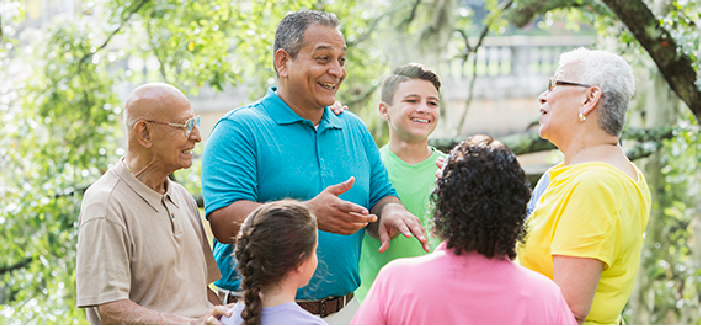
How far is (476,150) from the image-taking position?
1394 millimetres

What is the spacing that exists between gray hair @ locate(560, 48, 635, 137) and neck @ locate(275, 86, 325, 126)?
99 centimetres

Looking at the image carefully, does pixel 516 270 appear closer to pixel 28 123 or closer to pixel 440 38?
pixel 440 38

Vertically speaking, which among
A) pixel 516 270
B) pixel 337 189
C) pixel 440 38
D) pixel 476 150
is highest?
pixel 440 38

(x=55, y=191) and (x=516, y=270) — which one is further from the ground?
(x=516, y=270)

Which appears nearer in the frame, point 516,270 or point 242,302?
point 516,270

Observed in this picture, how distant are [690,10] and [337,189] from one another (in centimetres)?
488

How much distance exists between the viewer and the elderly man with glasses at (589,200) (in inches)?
67.1

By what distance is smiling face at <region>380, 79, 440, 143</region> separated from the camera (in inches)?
112

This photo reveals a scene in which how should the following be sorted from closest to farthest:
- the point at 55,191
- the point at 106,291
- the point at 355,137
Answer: the point at 106,291, the point at 355,137, the point at 55,191

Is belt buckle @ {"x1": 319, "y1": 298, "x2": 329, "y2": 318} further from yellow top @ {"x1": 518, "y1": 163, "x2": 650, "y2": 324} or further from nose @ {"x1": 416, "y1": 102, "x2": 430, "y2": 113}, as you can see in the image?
nose @ {"x1": 416, "y1": 102, "x2": 430, "y2": 113}

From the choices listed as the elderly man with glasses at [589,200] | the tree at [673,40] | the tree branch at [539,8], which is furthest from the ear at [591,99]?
the tree branch at [539,8]

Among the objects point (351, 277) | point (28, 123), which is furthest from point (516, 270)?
point (28, 123)

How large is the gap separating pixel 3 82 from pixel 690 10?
268 inches

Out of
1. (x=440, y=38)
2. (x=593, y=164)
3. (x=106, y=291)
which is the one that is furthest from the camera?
(x=440, y=38)
